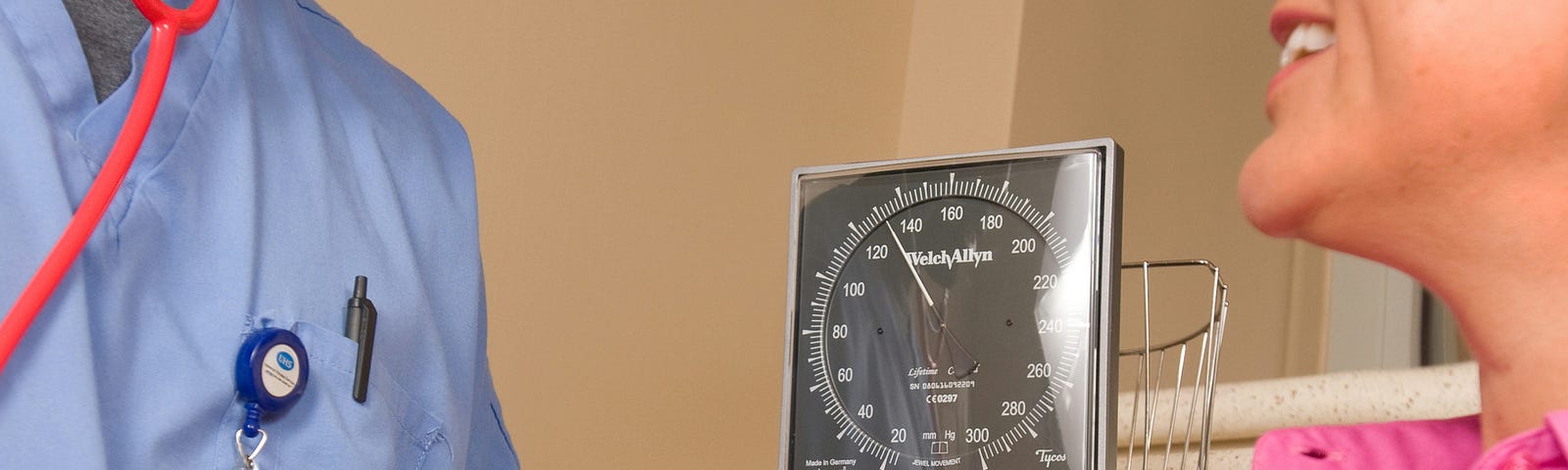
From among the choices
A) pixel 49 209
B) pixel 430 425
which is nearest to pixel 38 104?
pixel 49 209

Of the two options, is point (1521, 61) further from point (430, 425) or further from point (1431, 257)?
point (430, 425)

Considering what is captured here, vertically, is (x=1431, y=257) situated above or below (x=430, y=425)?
above

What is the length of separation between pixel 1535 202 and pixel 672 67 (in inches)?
43.7

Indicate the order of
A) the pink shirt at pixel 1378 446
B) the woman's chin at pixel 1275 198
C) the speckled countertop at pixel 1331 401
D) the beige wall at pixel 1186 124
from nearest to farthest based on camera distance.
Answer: the woman's chin at pixel 1275 198, the pink shirt at pixel 1378 446, the speckled countertop at pixel 1331 401, the beige wall at pixel 1186 124

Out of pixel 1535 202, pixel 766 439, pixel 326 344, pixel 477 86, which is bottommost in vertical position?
pixel 766 439

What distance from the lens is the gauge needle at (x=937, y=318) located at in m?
0.96

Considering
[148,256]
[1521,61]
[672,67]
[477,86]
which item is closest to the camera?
[1521,61]

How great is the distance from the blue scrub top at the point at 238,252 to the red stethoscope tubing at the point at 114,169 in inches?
1.2

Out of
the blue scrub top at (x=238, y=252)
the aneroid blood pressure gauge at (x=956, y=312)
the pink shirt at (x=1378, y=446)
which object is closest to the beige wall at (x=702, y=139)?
the blue scrub top at (x=238, y=252)

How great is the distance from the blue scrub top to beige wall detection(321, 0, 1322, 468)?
0.33 meters

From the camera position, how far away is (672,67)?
1631mm

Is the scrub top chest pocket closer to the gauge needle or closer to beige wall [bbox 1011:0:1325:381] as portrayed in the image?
the gauge needle

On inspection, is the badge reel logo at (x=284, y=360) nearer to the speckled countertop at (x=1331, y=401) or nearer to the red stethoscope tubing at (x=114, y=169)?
the red stethoscope tubing at (x=114, y=169)

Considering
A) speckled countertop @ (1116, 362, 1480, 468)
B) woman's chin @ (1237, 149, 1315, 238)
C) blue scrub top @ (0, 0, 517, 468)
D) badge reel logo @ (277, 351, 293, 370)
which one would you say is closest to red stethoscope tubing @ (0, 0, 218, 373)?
blue scrub top @ (0, 0, 517, 468)
